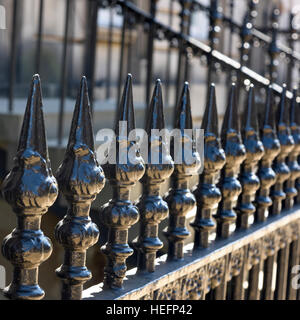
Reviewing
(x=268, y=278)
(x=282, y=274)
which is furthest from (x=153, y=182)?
(x=282, y=274)

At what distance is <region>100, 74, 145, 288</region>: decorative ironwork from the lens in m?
1.46

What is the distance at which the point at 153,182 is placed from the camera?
1633 mm

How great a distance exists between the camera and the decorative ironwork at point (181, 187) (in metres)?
1.71

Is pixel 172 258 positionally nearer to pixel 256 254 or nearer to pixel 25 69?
pixel 256 254

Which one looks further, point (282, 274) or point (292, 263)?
point (292, 263)

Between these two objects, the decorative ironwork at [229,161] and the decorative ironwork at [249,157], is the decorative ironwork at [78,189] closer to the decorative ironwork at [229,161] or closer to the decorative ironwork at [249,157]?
the decorative ironwork at [229,161]

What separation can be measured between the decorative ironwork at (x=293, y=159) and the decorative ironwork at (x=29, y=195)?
161 centimetres

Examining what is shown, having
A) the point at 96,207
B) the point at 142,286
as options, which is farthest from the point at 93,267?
the point at 142,286

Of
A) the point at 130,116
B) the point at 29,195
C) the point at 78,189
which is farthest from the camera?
the point at 130,116

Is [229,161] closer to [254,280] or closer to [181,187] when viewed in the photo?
[181,187]

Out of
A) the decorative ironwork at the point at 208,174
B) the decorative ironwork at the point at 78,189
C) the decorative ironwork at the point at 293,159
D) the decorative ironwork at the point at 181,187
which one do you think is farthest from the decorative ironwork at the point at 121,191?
the decorative ironwork at the point at 293,159

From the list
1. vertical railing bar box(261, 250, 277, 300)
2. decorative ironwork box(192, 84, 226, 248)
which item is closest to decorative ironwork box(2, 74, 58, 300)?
decorative ironwork box(192, 84, 226, 248)

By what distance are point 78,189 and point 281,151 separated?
136cm

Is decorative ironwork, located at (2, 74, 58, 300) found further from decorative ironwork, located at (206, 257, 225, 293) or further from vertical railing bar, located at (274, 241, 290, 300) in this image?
vertical railing bar, located at (274, 241, 290, 300)
